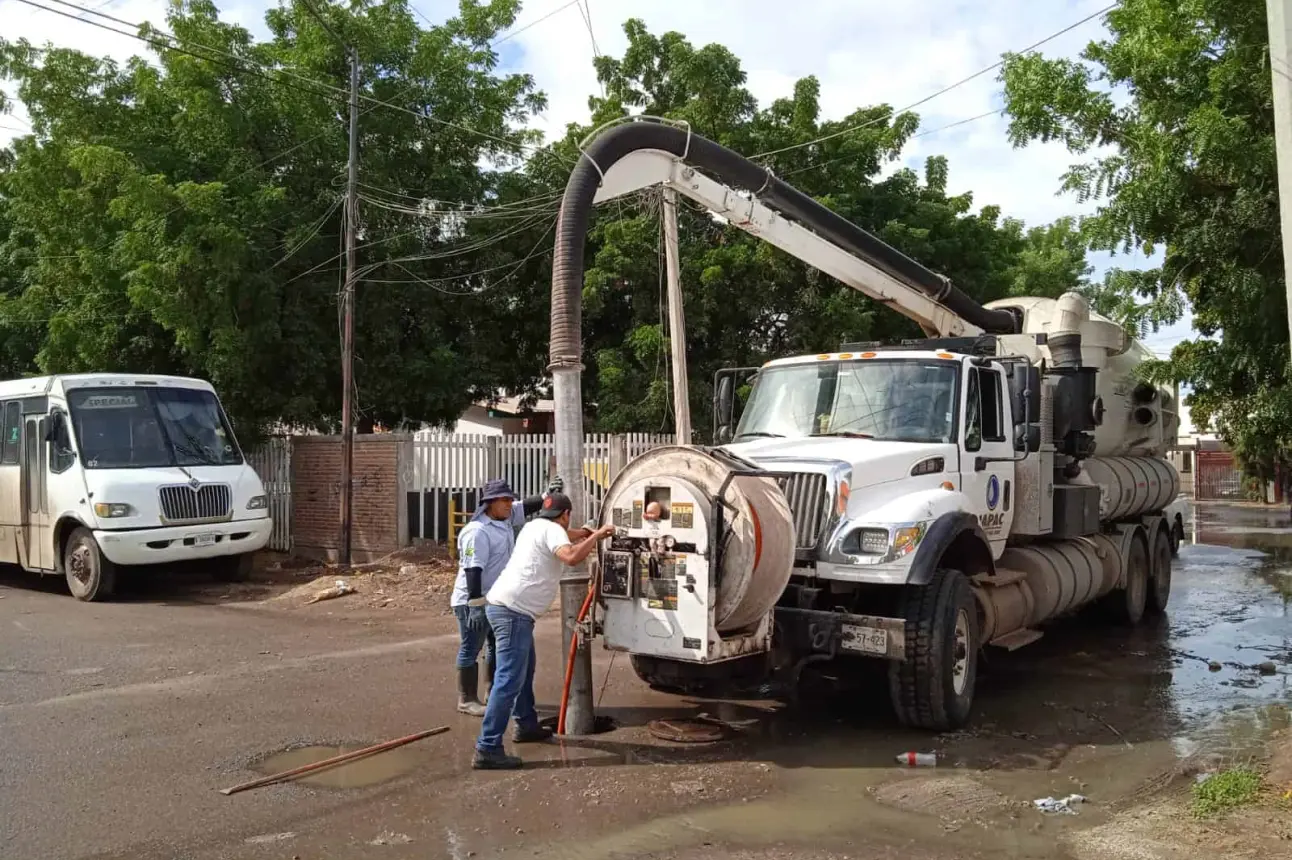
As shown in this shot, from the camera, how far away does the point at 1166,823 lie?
5.43m

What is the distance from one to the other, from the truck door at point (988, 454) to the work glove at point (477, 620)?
3604mm

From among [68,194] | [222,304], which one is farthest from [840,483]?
[68,194]

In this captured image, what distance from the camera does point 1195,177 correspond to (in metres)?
8.53

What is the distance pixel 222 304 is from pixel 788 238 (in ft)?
30.4

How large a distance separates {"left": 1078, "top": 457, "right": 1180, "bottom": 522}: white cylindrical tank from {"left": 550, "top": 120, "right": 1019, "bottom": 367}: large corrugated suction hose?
1.89 metres

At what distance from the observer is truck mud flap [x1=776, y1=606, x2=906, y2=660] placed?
6.70 m

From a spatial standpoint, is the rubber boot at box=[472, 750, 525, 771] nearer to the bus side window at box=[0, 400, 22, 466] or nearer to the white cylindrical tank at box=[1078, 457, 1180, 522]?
the white cylindrical tank at box=[1078, 457, 1180, 522]

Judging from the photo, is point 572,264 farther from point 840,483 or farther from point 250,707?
point 250,707

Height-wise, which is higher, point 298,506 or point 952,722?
point 298,506

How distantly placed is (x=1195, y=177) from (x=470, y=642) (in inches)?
267

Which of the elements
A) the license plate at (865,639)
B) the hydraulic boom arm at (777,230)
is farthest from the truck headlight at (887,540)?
the hydraulic boom arm at (777,230)

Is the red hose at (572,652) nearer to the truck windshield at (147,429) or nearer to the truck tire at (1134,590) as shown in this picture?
the truck tire at (1134,590)

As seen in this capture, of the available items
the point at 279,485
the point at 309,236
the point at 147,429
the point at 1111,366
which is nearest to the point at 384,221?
the point at 309,236

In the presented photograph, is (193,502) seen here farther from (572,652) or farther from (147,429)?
(572,652)
